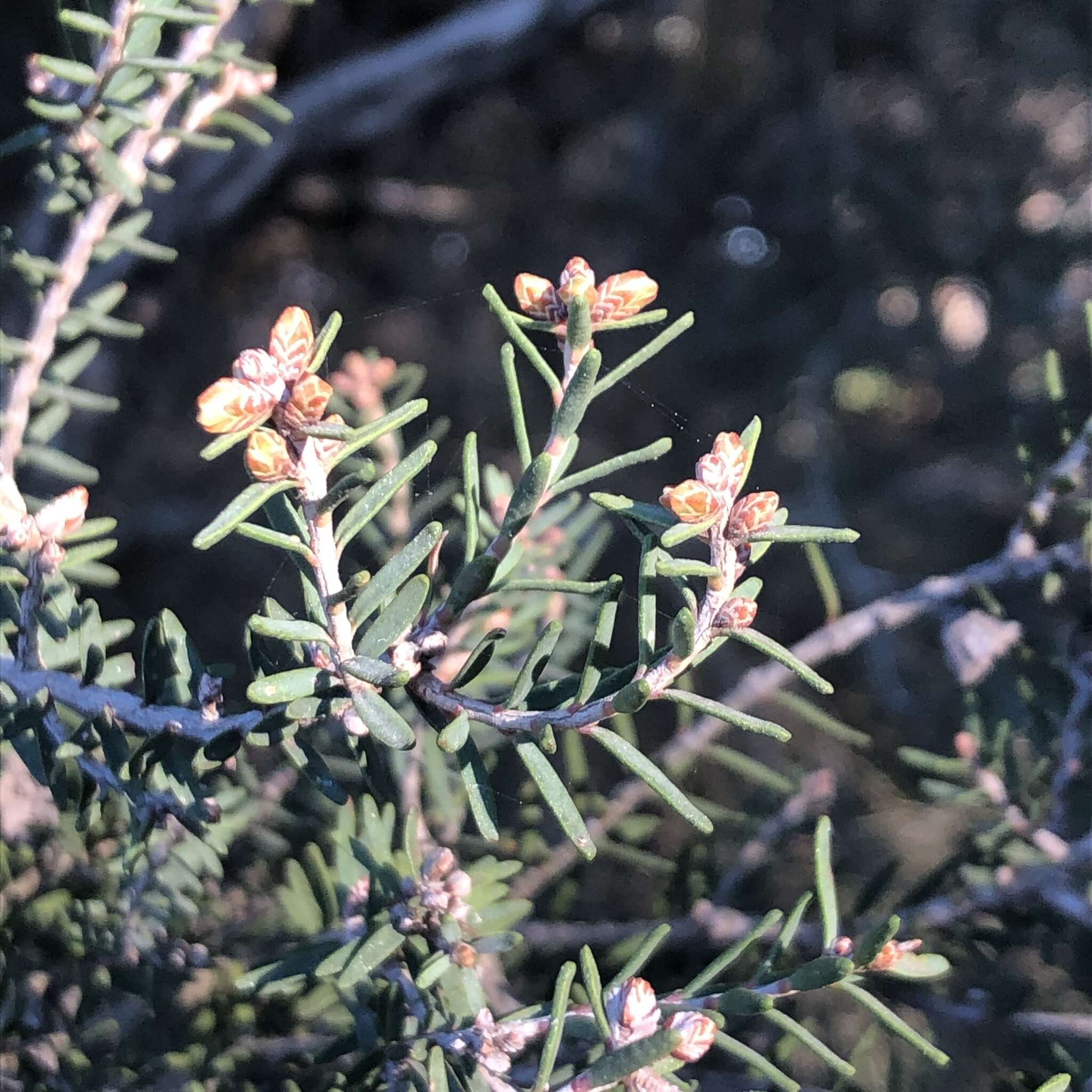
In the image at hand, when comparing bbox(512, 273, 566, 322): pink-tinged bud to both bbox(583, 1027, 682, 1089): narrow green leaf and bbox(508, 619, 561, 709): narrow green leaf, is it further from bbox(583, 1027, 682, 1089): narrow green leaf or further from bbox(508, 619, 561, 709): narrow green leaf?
bbox(583, 1027, 682, 1089): narrow green leaf

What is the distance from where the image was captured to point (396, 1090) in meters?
0.45

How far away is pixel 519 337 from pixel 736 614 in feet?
0.47

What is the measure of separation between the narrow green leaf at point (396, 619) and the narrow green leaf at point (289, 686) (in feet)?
0.06

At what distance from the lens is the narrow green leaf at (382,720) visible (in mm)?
356

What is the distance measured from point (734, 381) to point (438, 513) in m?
1.09

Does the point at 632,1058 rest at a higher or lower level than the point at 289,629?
lower

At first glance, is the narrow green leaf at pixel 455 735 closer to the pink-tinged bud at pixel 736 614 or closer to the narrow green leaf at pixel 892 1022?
the pink-tinged bud at pixel 736 614

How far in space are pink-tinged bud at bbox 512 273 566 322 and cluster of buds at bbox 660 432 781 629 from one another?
0.10 metres

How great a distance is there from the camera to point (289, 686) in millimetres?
350

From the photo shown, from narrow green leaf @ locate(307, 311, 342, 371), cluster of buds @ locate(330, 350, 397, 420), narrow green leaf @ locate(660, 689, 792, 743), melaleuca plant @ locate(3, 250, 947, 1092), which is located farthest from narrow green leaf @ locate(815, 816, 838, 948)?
cluster of buds @ locate(330, 350, 397, 420)

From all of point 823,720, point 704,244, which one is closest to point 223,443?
point 823,720

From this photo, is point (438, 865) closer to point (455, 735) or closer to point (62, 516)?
point (455, 735)

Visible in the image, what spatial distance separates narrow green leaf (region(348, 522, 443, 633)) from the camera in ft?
1.22

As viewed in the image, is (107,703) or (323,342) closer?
(323,342)
